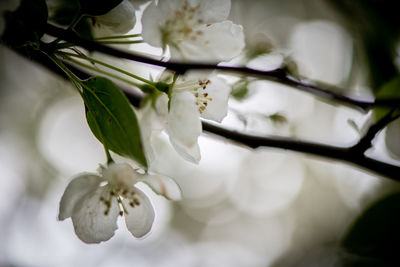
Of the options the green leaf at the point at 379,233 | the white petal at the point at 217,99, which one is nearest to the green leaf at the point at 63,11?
the white petal at the point at 217,99

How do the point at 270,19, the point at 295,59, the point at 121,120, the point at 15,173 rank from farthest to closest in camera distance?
the point at 15,173 → the point at 270,19 → the point at 295,59 → the point at 121,120

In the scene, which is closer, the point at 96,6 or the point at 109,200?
the point at 96,6

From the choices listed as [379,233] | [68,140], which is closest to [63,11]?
[379,233]

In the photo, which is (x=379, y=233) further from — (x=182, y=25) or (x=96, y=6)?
(x=96, y=6)

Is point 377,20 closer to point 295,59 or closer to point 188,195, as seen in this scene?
point 295,59

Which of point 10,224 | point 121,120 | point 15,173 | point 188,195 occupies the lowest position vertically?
point 188,195

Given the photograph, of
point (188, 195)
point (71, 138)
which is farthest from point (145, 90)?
point (188, 195)
